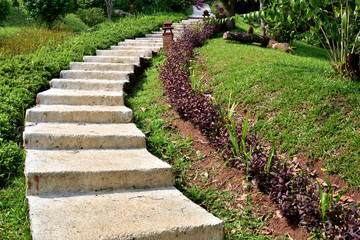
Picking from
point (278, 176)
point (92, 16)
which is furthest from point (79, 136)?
point (92, 16)

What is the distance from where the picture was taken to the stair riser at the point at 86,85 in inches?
229

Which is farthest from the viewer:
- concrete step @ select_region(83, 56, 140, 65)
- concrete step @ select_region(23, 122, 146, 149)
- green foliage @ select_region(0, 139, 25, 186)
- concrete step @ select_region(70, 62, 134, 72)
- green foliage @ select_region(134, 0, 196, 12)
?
green foliage @ select_region(134, 0, 196, 12)

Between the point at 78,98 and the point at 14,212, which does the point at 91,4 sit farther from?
the point at 14,212

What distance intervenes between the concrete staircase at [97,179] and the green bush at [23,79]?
198 mm

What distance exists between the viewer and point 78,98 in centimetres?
525

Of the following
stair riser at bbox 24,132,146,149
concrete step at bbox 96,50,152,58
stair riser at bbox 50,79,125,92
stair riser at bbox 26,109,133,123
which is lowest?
stair riser at bbox 24,132,146,149

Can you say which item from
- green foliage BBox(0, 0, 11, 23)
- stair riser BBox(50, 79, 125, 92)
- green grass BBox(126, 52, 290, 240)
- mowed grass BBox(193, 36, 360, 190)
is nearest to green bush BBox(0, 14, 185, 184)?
stair riser BBox(50, 79, 125, 92)

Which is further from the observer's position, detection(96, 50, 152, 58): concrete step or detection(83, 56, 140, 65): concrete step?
detection(96, 50, 152, 58): concrete step

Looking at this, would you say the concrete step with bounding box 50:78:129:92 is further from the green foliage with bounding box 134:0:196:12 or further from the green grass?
the green foliage with bounding box 134:0:196:12

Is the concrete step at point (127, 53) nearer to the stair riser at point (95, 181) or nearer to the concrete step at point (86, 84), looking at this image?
the concrete step at point (86, 84)

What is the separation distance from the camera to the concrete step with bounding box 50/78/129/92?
19.1ft

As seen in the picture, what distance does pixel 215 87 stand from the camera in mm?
5797

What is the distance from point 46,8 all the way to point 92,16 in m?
3.61

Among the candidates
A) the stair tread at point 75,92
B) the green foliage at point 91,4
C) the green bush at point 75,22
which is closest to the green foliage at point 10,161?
the stair tread at point 75,92
